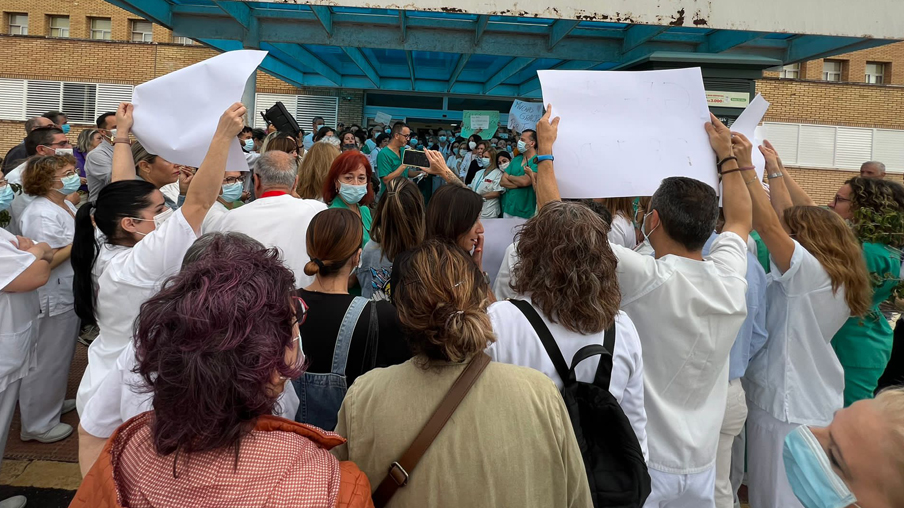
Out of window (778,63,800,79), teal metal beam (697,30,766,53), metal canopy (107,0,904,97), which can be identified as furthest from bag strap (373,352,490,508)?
window (778,63,800,79)

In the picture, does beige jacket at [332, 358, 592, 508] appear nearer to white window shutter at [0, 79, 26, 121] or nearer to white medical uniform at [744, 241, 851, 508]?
white medical uniform at [744, 241, 851, 508]

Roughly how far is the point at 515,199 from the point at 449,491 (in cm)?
559

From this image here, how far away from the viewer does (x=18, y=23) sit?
27.0m

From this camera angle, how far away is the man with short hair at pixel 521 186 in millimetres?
6527

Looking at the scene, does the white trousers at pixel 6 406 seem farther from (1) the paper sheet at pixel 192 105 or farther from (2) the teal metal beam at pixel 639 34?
(2) the teal metal beam at pixel 639 34

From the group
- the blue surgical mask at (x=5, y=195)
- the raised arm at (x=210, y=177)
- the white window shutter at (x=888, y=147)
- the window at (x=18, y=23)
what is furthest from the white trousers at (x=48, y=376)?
the window at (x=18, y=23)

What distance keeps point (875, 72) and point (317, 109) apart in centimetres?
2633

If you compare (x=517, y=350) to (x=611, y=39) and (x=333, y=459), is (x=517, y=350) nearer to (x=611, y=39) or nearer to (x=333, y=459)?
(x=333, y=459)

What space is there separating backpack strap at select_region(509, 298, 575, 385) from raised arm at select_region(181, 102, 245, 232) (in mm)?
1308

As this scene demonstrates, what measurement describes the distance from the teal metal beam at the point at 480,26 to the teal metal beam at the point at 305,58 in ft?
12.8

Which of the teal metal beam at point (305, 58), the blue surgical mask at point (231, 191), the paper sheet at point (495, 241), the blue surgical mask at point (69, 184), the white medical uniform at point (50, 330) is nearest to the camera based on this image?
the paper sheet at point (495, 241)

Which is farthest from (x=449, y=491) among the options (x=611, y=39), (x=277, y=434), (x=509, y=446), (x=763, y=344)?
(x=611, y=39)

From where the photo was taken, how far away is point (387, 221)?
307cm

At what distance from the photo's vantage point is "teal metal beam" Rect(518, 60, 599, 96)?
431 inches
